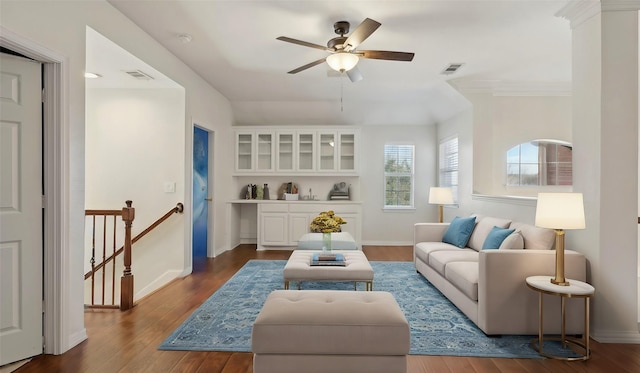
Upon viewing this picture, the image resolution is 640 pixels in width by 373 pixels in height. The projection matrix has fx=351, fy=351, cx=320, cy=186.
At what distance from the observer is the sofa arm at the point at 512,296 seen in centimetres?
265

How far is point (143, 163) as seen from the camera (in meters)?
4.58

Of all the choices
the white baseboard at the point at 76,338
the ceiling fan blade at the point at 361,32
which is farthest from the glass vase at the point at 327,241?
the white baseboard at the point at 76,338

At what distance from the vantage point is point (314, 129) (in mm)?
6598

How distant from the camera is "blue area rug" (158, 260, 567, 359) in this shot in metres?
2.46

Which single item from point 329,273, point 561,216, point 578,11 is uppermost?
point 578,11

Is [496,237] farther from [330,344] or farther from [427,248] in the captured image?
[330,344]

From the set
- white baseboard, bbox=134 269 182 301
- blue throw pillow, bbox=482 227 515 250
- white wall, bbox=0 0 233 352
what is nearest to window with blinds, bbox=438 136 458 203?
blue throw pillow, bbox=482 227 515 250

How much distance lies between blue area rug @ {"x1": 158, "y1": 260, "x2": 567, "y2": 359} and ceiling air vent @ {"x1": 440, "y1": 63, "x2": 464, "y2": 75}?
2701mm

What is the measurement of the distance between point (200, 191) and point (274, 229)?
1.52 m

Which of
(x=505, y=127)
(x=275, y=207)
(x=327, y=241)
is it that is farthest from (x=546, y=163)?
(x=275, y=207)

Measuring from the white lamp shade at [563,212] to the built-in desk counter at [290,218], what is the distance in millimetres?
3885

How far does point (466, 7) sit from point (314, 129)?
3.87 meters

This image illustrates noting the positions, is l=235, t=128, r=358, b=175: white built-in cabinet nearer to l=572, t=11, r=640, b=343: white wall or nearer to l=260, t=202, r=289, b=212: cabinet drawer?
l=260, t=202, r=289, b=212: cabinet drawer

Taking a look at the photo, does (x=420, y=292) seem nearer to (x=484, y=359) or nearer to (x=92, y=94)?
(x=484, y=359)
